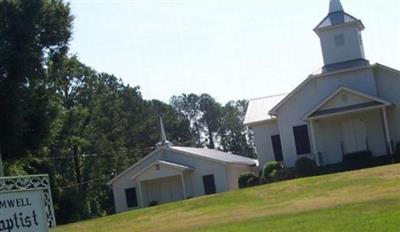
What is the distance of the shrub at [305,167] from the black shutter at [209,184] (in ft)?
37.9

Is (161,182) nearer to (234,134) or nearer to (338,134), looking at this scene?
(338,134)

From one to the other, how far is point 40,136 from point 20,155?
1.38 m

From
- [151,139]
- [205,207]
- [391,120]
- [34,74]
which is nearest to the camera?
[205,207]

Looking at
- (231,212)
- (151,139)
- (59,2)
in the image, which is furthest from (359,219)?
(151,139)

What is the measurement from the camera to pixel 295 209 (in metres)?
21.4

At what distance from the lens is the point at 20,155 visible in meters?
33.0

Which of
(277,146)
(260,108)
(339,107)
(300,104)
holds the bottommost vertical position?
(277,146)

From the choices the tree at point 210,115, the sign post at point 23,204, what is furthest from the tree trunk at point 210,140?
the sign post at point 23,204

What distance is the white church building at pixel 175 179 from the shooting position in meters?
49.3

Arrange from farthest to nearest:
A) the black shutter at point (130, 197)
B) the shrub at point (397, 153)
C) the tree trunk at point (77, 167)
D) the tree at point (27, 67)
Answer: the tree trunk at point (77, 167) → the black shutter at point (130, 197) → the shrub at point (397, 153) → the tree at point (27, 67)

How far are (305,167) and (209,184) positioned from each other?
12.4m

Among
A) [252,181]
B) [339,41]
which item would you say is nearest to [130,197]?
[252,181]

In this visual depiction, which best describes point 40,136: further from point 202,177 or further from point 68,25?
point 202,177

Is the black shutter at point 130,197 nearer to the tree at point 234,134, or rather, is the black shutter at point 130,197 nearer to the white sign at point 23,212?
the white sign at point 23,212
